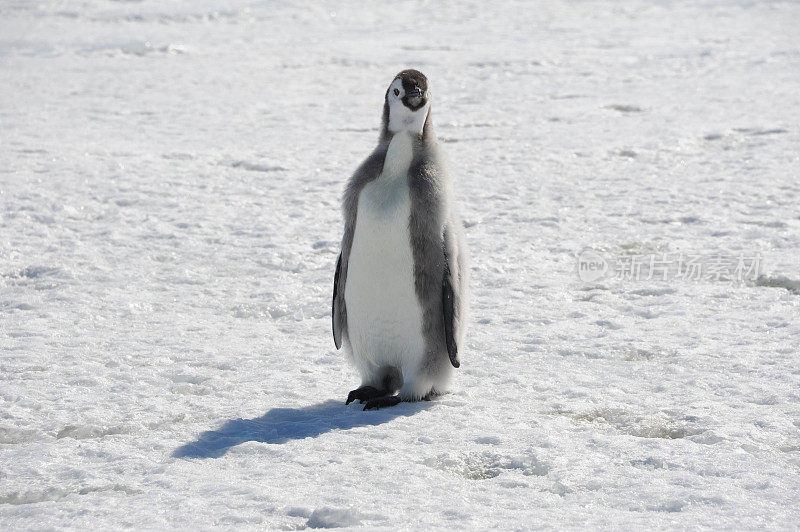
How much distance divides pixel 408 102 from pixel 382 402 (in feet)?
3.05

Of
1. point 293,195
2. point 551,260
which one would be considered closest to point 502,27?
point 293,195

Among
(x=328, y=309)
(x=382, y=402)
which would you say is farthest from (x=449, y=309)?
(x=328, y=309)

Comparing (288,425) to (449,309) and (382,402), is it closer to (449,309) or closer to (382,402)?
(382,402)

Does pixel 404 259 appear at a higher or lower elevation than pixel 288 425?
higher

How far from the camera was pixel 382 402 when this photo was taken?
3064 millimetres

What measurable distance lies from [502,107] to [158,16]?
7.39 metres

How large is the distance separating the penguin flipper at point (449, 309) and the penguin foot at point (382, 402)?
0.22m

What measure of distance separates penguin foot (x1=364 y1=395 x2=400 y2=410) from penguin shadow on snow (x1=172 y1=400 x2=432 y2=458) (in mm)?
19

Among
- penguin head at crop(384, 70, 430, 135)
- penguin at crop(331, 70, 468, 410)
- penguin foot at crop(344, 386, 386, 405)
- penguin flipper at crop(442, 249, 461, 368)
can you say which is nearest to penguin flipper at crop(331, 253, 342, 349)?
Result: penguin at crop(331, 70, 468, 410)

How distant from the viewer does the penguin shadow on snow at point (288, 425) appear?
8.75ft

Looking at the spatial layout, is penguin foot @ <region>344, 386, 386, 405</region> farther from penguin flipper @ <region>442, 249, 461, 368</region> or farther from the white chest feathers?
penguin flipper @ <region>442, 249, 461, 368</region>

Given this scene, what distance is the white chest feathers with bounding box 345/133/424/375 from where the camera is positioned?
3.03m

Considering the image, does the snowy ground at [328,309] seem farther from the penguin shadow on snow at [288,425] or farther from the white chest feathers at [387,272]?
→ the white chest feathers at [387,272]

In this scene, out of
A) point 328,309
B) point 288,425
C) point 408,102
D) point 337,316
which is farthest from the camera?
point 328,309
